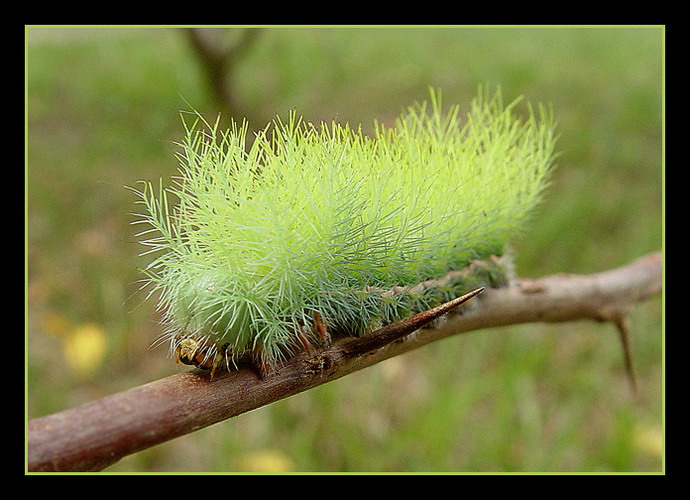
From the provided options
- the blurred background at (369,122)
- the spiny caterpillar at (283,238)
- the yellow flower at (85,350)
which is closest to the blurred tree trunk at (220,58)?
the blurred background at (369,122)

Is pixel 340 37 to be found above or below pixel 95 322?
above

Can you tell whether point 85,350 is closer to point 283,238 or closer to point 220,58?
point 220,58

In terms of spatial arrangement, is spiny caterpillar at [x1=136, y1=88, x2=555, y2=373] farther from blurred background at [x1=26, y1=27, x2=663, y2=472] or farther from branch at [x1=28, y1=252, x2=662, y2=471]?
blurred background at [x1=26, y1=27, x2=663, y2=472]

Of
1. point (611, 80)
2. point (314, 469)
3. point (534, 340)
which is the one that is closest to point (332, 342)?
point (314, 469)

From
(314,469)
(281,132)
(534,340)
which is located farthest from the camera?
(534,340)

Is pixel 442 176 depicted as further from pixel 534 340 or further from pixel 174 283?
pixel 534 340

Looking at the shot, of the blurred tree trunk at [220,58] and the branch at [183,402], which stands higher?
the blurred tree trunk at [220,58]

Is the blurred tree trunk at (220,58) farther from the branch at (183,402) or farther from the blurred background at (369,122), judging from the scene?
the branch at (183,402)

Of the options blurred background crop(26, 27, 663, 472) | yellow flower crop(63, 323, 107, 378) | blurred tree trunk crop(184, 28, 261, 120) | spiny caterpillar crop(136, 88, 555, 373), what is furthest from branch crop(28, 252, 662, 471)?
yellow flower crop(63, 323, 107, 378)

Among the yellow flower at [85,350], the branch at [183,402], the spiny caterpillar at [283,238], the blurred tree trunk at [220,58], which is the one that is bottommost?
the yellow flower at [85,350]
